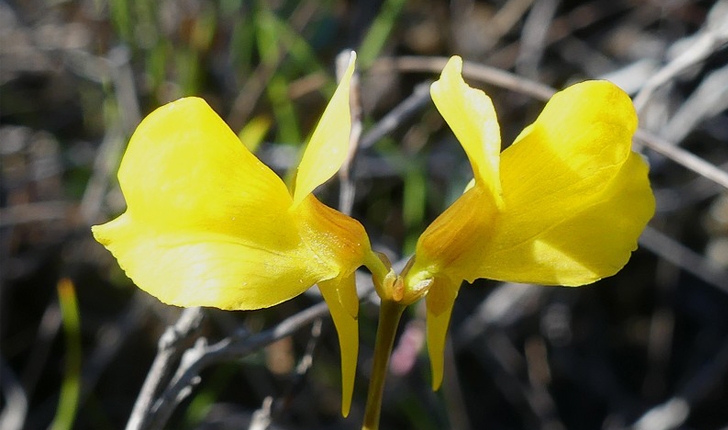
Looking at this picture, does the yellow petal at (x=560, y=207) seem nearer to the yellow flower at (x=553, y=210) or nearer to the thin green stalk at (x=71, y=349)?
the yellow flower at (x=553, y=210)

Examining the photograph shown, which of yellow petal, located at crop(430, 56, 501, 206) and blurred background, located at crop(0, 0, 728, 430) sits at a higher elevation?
yellow petal, located at crop(430, 56, 501, 206)

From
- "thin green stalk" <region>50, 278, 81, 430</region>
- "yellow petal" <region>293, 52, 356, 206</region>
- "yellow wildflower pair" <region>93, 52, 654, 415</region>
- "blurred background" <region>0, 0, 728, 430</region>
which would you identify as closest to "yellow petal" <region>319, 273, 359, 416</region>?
"yellow wildflower pair" <region>93, 52, 654, 415</region>

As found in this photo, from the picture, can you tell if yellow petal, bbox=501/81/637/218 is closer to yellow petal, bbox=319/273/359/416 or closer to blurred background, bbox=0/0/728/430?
yellow petal, bbox=319/273/359/416

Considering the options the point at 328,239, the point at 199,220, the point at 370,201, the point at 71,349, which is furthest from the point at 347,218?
the point at 370,201

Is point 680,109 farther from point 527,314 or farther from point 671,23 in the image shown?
point 527,314

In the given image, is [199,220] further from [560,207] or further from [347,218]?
[560,207]

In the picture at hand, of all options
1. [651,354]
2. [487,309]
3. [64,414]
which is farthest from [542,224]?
[651,354]
